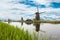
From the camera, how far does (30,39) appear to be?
23.1 feet

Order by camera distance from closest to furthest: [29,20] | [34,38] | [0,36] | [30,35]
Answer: [34,38]
[30,35]
[0,36]
[29,20]

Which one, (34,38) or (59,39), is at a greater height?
(34,38)

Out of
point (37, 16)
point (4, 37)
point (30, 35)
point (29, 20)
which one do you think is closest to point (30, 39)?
point (30, 35)

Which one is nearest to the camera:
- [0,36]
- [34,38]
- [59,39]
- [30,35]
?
[34,38]

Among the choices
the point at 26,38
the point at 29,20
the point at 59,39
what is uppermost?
the point at 26,38

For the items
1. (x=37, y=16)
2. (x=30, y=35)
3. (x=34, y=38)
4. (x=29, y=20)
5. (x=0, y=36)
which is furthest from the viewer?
(x=29, y=20)

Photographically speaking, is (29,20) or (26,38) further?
(29,20)

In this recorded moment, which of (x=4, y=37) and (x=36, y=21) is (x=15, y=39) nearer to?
(x=4, y=37)

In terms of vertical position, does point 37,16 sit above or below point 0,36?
below

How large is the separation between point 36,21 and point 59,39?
82.4 feet

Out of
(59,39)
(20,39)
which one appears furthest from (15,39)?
(59,39)

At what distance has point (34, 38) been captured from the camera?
6.70m

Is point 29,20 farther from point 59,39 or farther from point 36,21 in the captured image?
point 59,39

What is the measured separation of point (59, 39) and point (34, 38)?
16.9ft
